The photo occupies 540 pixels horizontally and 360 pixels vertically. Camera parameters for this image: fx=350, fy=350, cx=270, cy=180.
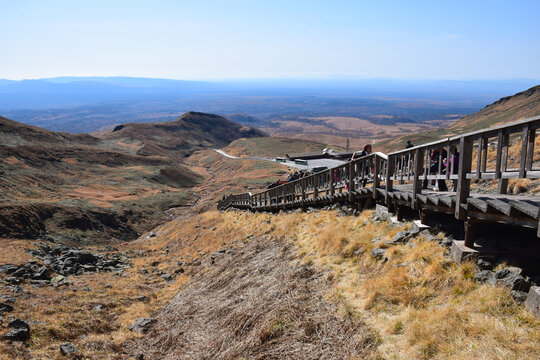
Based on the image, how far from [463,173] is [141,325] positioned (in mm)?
9228

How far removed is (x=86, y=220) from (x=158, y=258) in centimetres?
1665

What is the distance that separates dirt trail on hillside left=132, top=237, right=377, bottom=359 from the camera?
577 cm

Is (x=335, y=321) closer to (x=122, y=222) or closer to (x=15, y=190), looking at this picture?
(x=122, y=222)

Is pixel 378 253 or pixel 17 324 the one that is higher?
pixel 378 253

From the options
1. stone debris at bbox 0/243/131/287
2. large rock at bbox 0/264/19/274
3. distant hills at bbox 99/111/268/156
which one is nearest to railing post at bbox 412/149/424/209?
stone debris at bbox 0/243/131/287

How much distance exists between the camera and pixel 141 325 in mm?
10133

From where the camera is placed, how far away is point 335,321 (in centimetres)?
615

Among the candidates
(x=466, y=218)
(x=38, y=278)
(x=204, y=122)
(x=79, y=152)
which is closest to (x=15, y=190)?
(x=38, y=278)

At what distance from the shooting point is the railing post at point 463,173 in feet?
19.4

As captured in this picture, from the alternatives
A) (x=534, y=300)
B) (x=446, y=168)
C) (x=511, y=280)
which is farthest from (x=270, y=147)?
(x=534, y=300)

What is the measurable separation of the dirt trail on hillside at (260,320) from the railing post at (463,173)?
8.63 feet

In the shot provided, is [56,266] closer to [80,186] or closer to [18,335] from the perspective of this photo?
[18,335]

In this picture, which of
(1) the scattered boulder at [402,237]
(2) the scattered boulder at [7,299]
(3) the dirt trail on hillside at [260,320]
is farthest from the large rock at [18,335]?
(1) the scattered boulder at [402,237]

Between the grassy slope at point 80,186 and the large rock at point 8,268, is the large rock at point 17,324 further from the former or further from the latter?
the grassy slope at point 80,186
